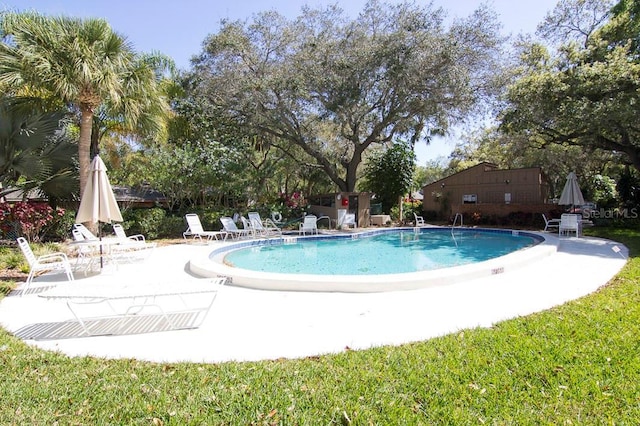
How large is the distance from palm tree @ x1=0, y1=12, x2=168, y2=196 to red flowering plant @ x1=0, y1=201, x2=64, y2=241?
7.99 feet

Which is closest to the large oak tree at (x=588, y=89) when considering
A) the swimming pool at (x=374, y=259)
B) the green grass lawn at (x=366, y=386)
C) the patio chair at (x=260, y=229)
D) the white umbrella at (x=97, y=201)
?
the swimming pool at (x=374, y=259)

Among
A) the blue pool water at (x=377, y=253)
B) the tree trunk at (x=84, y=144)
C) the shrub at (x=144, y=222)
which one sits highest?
the tree trunk at (x=84, y=144)

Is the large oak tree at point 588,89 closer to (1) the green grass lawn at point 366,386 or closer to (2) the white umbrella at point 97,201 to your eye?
(1) the green grass lawn at point 366,386

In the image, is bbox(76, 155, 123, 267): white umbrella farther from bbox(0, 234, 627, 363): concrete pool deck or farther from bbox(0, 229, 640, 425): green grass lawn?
bbox(0, 229, 640, 425): green grass lawn

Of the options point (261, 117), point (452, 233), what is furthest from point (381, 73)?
point (452, 233)

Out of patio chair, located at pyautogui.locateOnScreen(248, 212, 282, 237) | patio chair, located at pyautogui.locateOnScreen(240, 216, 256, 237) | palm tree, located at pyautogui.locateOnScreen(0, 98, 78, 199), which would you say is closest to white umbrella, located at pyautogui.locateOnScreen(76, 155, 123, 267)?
palm tree, located at pyautogui.locateOnScreen(0, 98, 78, 199)

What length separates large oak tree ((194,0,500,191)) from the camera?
582 inches

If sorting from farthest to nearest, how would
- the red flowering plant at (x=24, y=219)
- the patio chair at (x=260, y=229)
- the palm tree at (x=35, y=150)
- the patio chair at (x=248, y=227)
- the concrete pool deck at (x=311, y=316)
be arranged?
the patio chair at (x=260, y=229) < the patio chair at (x=248, y=227) < the red flowering plant at (x=24, y=219) < the palm tree at (x=35, y=150) < the concrete pool deck at (x=311, y=316)

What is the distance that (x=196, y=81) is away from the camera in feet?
57.7

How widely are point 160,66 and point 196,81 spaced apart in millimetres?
3705

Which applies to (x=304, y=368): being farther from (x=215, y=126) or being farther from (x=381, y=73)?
(x=215, y=126)

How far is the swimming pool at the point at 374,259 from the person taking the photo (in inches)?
227

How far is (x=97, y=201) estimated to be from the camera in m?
7.13

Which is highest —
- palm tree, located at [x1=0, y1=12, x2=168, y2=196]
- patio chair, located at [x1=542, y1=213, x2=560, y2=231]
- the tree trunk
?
palm tree, located at [x1=0, y1=12, x2=168, y2=196]
